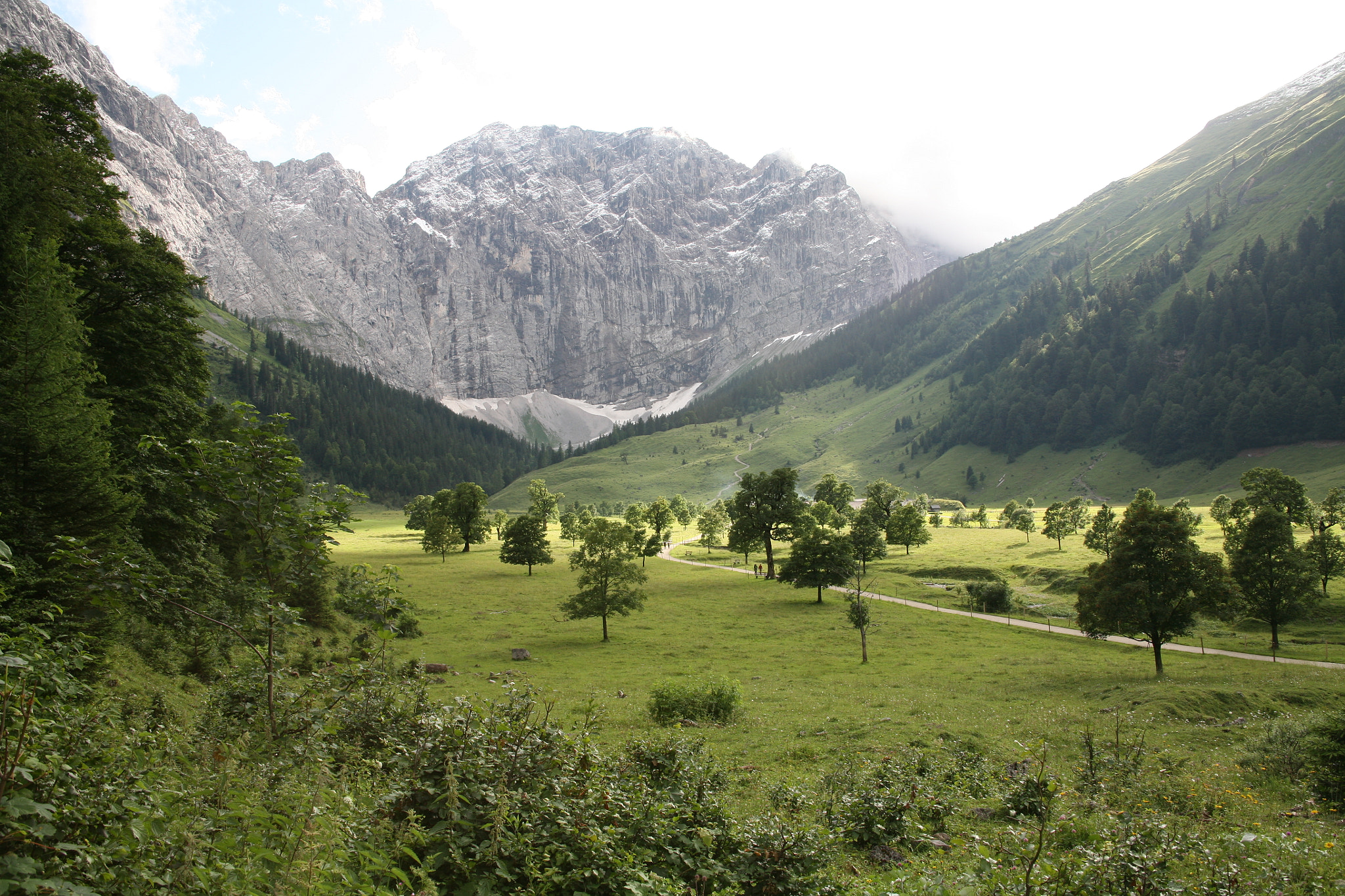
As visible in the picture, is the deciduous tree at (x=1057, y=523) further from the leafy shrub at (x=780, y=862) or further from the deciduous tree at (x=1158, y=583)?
the leafy shrub at (x=780, y=862)

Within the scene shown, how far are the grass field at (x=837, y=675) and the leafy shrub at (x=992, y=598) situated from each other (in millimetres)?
5352

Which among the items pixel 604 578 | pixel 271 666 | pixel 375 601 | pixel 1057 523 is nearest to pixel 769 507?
pixel 604 578

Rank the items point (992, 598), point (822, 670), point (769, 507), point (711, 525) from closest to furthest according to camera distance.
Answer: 1. point (822, 670)
2. point (992, 598)
3. point (769, 507)
4. point (711, 525)

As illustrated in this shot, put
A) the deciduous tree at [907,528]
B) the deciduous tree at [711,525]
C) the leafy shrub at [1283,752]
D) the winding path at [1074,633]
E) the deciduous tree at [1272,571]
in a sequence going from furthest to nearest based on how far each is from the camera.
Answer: the deciduous tree at [711,525]
the deciduous tree at [907,528]
the deciduous tree at [1272,571]
the winding path at [1074,633]
the leafy shrub at [1283,752]

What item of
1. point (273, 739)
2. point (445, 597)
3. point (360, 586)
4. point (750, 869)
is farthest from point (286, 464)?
point (445, 597)

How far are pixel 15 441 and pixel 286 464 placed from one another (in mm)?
13888

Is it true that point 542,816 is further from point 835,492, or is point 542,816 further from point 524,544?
point 835,492

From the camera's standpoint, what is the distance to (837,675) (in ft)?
126

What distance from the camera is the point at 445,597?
2371 inches

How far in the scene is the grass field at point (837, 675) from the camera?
21906 mm

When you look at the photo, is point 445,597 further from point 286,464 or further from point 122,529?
point 286,464

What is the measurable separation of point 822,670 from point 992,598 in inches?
1370

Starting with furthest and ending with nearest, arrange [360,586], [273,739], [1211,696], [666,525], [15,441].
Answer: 1. [666,525]
2. [1211,696]
3. [15,441]
4. [360,586]
5. [273,739]

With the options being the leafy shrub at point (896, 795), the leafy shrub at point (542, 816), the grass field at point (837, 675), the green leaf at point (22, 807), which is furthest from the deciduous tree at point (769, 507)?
the green leaf at point (22, 807)
